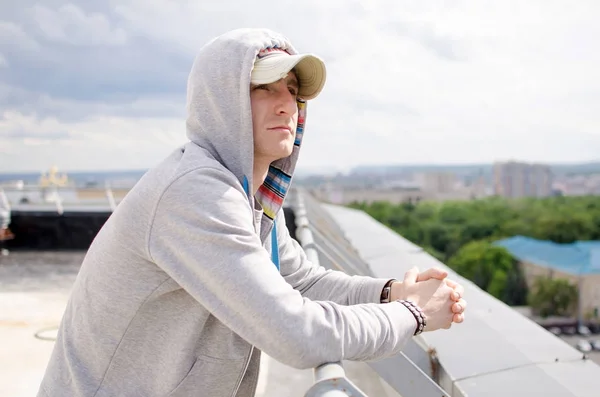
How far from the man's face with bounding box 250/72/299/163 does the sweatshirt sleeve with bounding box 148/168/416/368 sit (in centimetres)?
23

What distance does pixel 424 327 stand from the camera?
4.80 feet

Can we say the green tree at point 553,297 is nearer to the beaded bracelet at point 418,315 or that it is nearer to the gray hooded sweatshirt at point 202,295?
the beaded bracelet at point 418,315

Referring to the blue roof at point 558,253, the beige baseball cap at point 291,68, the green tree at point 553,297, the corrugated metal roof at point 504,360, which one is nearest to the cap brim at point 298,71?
the beige baseball cap at point 291,68

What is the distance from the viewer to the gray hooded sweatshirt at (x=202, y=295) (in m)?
1.18

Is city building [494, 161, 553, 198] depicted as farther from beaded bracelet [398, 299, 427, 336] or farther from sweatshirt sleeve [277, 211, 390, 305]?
beaded bracelet [398, 299, 427, 336]

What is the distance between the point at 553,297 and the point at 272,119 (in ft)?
278

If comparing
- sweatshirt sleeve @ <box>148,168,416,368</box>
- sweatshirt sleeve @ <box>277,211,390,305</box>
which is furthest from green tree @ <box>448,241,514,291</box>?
sweatshirt sleeve @ <box>148,168,416,368</box>

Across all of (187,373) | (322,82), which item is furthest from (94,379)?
(322,82)

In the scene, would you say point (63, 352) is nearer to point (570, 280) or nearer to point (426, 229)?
point (570, 280)

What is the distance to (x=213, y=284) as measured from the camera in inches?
46.8

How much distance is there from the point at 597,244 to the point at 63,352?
327 feet

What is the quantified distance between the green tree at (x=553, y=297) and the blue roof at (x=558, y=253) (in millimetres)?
2285

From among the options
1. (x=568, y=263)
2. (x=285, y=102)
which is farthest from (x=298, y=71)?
(x=568, y=263)

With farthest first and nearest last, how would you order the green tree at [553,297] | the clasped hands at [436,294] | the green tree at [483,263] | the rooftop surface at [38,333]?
the green tree at [483,263]
the green tree at [553,297]
the rooftop surface at [38,333]
the clasped hands at [436,294]
